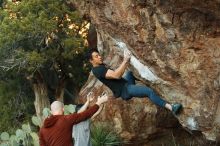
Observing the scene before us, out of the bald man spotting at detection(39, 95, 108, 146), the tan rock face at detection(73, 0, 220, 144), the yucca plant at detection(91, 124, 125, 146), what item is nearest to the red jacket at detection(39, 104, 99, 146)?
the bald man spotting at detection(39, 95, 108, 146)

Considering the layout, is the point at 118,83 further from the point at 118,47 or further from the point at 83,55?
the point at 83,55

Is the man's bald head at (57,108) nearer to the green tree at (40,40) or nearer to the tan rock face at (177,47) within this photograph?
the tan rock face at (177,47)

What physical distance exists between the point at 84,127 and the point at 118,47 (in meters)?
4.17

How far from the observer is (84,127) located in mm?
7793

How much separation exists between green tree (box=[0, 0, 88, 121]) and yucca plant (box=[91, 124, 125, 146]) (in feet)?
17.4

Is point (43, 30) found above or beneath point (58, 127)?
above

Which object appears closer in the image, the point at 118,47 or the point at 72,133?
the point at 72,133

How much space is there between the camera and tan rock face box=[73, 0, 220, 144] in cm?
942

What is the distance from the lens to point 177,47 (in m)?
9.91

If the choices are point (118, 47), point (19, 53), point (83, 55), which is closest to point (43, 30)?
point (19, 53)

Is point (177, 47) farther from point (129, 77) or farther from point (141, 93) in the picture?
point (141, 93)

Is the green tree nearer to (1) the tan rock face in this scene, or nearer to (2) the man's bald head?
(1) the tan rock face

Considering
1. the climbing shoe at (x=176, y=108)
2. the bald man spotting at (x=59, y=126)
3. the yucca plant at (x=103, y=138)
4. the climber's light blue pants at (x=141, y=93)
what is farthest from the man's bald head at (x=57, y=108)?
the yucca plant at (x=103, y=138)

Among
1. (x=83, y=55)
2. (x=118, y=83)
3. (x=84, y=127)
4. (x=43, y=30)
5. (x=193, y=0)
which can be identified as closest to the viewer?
(x=84, y=127)
